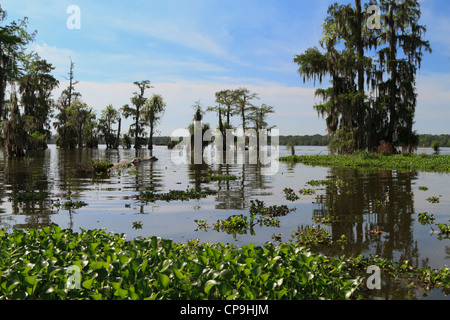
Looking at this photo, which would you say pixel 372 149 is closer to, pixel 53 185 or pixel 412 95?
pixel 412 95

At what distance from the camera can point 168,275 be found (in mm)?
4094

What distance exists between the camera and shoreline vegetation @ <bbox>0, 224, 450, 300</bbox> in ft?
12.3

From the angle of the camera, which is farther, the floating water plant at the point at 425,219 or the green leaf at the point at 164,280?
the floating water plant at the point at 425,219

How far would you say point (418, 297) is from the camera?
15.3 feet

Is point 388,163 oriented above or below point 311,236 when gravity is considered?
above

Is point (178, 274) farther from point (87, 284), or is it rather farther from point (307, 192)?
point (307, 192)

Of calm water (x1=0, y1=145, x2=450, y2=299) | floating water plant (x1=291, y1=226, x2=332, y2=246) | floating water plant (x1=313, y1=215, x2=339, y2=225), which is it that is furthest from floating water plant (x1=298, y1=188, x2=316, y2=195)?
floating water plant (x1=291, y1=226, x2=332, y2=246)

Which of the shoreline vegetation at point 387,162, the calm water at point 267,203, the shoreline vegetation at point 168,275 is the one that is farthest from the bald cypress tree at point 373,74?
the shoreline vegetation at point 168,275

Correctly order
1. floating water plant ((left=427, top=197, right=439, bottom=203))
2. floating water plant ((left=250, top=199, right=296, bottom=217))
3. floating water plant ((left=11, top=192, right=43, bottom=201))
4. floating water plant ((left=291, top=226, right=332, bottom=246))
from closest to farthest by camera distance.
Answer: floating water plant ((left=291, top=226, right=332, bottom=246))
floating water plant ((left=250, top=199, right=296, bottom=217))
floating water plant ((left=427, top=197, right=439, bottom=203))
floating water plant ((left=11, top=192, right=43, bottom=201))

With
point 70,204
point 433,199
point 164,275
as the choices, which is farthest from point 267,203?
point 164,275

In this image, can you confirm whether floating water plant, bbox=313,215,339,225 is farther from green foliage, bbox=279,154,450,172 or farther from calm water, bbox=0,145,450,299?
green foliage, bbox=279,154,450,172

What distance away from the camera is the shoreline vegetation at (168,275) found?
375 cm

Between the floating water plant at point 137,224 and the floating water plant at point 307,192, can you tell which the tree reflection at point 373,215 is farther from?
the floating water plant at point 137,224
